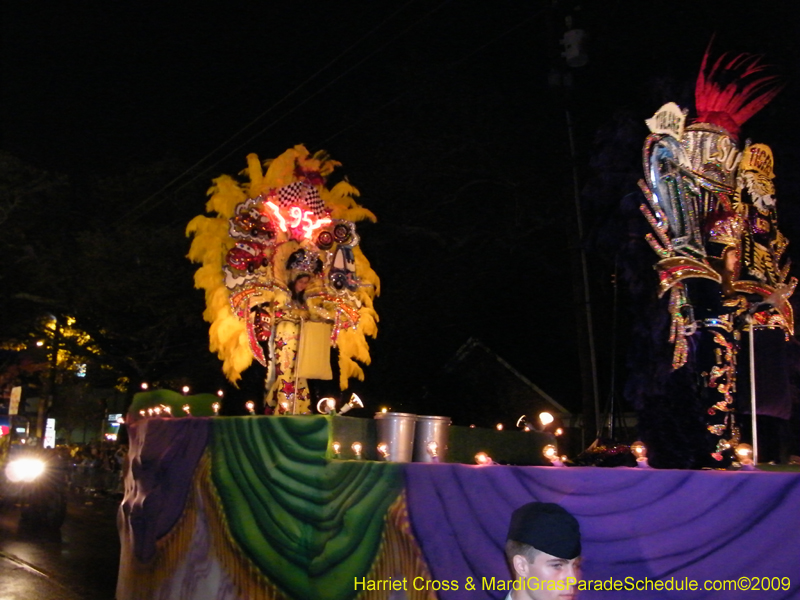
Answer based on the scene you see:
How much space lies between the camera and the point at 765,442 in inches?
262

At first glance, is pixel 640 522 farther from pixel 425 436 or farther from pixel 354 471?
pixel 425 436

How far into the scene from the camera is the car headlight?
51.0ft

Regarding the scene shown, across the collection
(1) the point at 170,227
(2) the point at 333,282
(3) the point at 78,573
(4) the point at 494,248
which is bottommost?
(3) the point at 78,573

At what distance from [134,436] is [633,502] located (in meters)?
6.44

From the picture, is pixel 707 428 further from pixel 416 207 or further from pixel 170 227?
pixel 170 227

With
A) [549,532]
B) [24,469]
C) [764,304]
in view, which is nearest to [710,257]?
[764,304]

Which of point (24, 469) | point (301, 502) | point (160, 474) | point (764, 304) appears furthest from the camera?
point (24, 469)

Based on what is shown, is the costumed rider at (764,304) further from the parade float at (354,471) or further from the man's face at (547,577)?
the man's face at (547,577)

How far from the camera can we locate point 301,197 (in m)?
9.21

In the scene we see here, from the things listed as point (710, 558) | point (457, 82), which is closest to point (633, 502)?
point (710, 558)

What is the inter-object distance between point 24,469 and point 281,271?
32.1ft

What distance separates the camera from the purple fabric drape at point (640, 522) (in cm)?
335

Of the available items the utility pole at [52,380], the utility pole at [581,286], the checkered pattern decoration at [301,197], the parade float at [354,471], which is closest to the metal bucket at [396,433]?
the parade float at [354,471]

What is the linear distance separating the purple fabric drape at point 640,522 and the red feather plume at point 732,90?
3.89m
